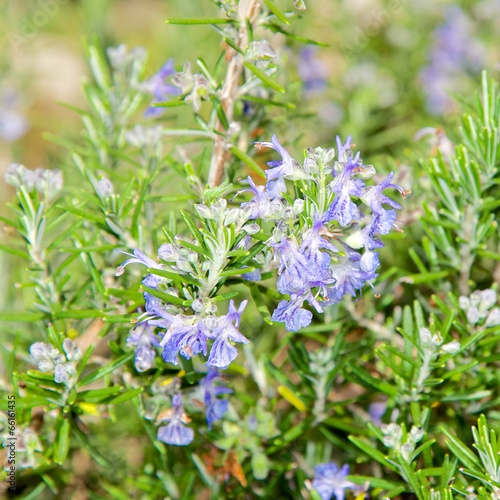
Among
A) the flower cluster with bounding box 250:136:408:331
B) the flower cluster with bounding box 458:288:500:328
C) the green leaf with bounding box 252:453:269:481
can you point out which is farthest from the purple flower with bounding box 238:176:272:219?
the green leaf with bounding box 252:453:269:481

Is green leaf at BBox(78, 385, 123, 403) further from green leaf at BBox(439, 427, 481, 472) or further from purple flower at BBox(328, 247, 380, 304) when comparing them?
green leaf at BBox(439, 427, 481, 472)

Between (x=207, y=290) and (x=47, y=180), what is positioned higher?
(x=47, y=180)

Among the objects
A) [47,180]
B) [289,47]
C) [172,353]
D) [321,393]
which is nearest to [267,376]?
[321,393]

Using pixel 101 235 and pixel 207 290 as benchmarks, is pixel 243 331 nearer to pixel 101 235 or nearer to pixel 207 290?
pixel 101 235

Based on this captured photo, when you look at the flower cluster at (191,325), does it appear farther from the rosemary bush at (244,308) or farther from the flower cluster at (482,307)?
the flower cluster at (482,307)

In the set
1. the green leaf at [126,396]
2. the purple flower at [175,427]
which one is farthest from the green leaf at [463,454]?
the green leaf at [126,396]
